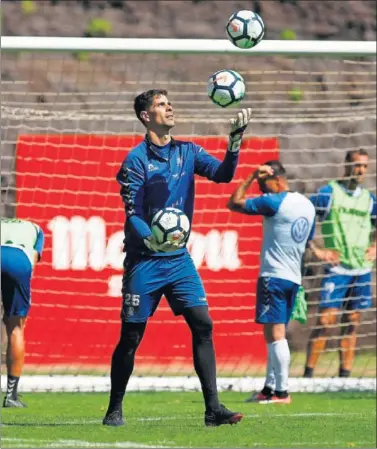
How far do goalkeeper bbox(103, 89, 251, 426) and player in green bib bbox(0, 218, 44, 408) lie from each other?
6.00ft

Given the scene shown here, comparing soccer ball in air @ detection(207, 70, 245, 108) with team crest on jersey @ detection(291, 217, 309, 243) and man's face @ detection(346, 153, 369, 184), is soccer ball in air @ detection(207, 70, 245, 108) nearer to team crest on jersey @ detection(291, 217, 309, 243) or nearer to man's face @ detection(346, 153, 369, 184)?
team crest on jersey @ detection(291, 217, 309, 243)

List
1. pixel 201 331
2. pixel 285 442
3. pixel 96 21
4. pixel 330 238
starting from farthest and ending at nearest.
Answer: pixel 96 21, pixel 330 238, pixel 201 331, pixel 285 442

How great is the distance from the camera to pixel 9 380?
9617 millimetres

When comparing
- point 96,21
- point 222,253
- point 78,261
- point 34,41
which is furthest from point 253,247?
point 96,21

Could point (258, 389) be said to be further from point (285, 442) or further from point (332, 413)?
point (285, 442)

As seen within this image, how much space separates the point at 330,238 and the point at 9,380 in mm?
3617

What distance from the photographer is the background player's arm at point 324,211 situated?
1180 cm

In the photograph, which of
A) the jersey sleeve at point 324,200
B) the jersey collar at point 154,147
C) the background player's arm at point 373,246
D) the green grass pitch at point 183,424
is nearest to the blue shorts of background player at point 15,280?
the green grass pitch at point 183,424

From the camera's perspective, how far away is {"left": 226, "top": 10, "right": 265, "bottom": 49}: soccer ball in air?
8.54 metres

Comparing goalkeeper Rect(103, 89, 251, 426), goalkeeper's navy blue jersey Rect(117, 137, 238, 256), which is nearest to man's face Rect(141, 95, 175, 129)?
goalkeeper Rect(103, 89, 251, 426)

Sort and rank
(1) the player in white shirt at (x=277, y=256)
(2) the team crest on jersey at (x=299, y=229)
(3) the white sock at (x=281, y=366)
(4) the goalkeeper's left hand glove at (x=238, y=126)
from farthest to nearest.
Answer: (2) the team crest on jersey at (x=299, y=229)
(1) the player in white shirt at (x=277, y=256)
(3) the white sock at (x=281, y=366)
(4) the goalkeeper's left hand glove at (x=238, y=126)

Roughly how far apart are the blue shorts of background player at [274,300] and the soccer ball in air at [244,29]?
2.26 metres

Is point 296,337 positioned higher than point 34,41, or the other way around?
point 34,41

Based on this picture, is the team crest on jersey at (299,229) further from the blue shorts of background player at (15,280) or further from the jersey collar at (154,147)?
the jersey collar at (154,147)
